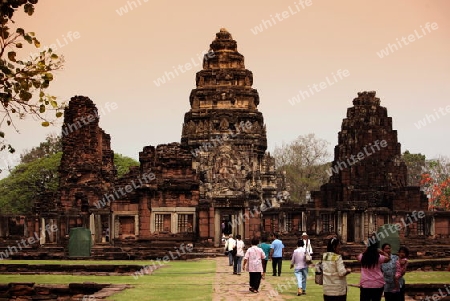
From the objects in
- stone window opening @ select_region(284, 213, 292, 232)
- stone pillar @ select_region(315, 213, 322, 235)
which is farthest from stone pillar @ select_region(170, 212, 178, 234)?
stone pillar @ select_region(315, 213, 322, 235)

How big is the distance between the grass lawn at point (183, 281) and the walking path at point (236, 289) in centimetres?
20

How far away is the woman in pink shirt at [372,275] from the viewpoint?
14.8 metres

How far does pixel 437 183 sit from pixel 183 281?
70.7 m

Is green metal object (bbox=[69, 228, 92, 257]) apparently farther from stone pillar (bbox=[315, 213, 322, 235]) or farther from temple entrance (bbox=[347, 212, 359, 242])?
temple entrance (bbox=[347, 212, 359, 242])

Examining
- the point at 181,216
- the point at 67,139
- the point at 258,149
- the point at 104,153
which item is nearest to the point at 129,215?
the point at 181,216

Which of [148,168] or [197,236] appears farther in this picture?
[148,168]

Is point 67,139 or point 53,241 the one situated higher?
point 67,139

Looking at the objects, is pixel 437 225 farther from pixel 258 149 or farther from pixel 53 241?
pixel 258 149

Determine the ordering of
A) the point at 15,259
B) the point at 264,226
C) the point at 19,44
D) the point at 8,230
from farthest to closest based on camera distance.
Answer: the point at 8,230, the point at 264,226, the point at 15,259, the point at 19,44

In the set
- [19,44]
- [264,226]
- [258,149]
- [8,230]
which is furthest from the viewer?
[258,149]

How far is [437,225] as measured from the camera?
163ft

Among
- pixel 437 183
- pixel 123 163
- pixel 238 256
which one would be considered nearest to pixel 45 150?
pixel 123 163

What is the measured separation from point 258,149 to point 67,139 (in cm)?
2928

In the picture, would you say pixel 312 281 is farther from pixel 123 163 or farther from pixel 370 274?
pixel 123 163
